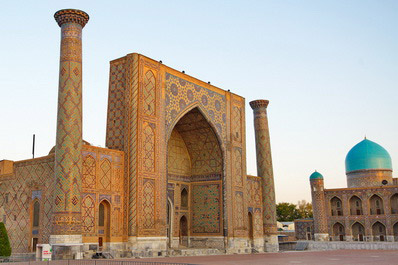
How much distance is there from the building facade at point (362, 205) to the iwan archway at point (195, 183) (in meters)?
20.1

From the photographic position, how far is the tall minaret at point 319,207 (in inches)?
1577

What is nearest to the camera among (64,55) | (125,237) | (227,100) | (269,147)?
(64,55)

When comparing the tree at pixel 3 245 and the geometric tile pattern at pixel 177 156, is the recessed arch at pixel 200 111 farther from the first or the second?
the tree at pixel 3 245

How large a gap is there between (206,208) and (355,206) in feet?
72.1

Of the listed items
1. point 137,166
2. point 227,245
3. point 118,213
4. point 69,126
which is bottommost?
point 227,245

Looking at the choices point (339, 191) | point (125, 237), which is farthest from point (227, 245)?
point (339, 191)

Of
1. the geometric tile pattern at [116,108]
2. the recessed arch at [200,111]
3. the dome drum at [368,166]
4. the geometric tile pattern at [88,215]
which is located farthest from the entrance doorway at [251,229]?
the dome drum at [368,166]

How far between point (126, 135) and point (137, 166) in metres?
1.42

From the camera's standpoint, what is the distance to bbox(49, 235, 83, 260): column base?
1479 centimetres

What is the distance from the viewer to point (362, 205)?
39.7 metres

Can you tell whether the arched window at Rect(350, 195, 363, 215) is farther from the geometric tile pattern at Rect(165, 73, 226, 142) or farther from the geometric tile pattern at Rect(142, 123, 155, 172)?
the geometric tile pattern at Rect(142, 123, 155, 172)

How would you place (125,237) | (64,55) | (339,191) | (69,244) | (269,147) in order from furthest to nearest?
(339,191) < (269,147) < (125,237) < (64,55) < (69,244)

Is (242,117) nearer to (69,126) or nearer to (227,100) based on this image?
(227,100)

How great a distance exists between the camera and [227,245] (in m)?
22.5
